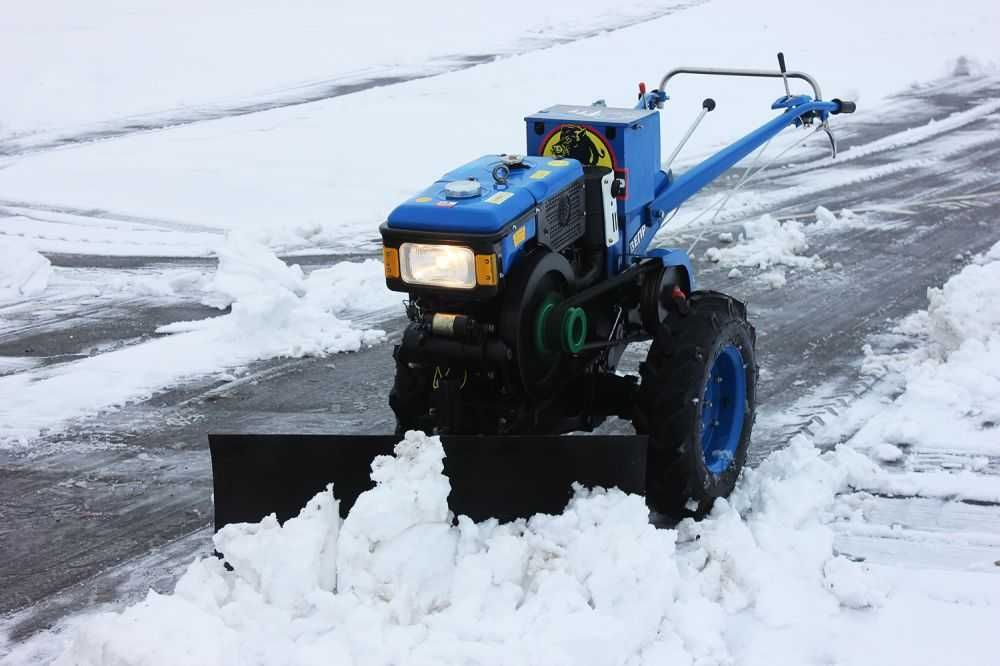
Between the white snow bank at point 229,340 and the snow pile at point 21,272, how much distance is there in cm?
142

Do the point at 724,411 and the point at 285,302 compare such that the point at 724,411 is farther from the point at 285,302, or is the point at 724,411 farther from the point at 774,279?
the point at 285,302

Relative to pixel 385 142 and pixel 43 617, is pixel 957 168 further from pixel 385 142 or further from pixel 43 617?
pixel 43 617

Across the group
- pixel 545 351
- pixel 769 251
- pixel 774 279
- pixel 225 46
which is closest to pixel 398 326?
pixel 774 279

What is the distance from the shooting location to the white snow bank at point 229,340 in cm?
630

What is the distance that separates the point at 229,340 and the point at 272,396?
2.92ft

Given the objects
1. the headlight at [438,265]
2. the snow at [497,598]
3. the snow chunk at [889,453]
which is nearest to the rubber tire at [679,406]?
the snow at [497,598]

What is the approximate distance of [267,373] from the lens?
21.6ft

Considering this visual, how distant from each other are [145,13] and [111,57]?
436 cm

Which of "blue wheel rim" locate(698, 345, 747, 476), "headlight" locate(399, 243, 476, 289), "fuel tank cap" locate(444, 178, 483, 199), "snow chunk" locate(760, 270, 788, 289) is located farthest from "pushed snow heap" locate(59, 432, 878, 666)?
"snow chunk" locate(760, 270, 788, 289)

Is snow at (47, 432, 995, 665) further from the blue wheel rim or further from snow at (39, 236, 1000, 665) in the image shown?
the blue wheel rim

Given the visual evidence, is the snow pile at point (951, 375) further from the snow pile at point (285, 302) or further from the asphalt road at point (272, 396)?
the snow pile at point (285, 302)

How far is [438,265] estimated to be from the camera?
12.7ft

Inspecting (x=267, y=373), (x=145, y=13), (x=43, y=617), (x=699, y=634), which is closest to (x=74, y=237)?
(x=267, y=373)

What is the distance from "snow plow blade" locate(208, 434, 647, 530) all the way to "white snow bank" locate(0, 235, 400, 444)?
→ 7.68 ft
